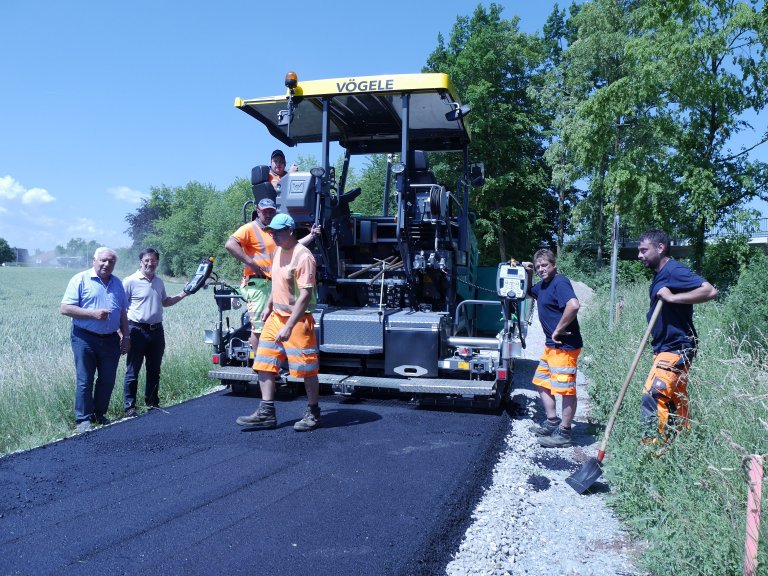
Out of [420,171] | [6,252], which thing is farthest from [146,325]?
[6,252]

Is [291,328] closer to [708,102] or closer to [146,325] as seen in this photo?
[146,325]

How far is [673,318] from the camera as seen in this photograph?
13.3 feet

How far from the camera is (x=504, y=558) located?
3094mm

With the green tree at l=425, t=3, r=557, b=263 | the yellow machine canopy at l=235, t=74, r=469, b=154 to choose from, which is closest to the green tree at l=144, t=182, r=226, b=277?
the green tree at l=425, t=3, r=557, b=263

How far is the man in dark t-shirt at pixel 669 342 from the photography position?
3.94 m

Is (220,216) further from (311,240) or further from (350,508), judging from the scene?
(350,508)

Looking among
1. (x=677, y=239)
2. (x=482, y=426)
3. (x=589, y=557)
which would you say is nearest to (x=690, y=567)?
(x=589, y=557)

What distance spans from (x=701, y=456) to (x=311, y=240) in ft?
12.4

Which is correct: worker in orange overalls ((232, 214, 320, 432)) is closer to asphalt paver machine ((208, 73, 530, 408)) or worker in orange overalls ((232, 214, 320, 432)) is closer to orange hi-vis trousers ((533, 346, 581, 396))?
asphalt paver machine ((208, 73, 530, 408))

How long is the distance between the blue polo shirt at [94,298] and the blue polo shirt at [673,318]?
4.35 metres

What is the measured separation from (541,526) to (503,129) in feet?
87.1

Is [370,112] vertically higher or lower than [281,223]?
higher

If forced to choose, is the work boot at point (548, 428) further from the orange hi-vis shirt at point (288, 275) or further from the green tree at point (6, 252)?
the green tree at point (6, 252)

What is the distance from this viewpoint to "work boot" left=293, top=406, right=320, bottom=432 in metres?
5.03
